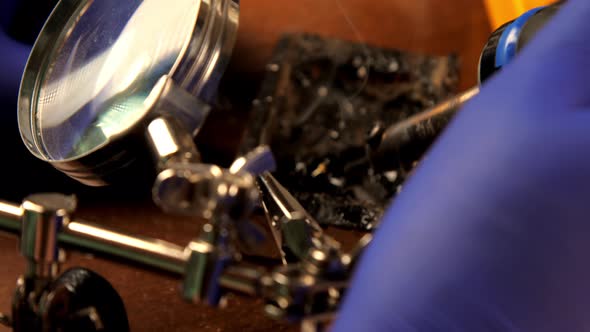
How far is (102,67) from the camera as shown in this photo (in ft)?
2.93

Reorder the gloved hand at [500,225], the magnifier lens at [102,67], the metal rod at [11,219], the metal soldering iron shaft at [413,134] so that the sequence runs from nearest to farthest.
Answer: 1. the gloved hand at [500,225]
2. the metal rod at [11,219]
3. the metal soldering iron shaft at [413,134]
4. the magnifier lens at [102,67]

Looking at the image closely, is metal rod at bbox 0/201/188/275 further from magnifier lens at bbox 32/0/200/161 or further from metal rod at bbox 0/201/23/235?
magnifier lens at bbox 32/0/200/161

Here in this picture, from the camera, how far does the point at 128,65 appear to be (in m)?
0.86

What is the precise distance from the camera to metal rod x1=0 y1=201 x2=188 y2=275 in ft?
1.53

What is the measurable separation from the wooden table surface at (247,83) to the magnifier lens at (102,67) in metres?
0.16

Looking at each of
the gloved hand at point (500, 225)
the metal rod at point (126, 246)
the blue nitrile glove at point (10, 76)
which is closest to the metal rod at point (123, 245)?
the metal rod at point (126, 246)

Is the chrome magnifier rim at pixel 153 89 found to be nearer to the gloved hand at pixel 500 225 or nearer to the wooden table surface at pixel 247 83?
the wooden table surface at pixel 247 83

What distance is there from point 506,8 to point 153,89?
64 cm

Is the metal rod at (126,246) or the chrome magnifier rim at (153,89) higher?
the chrome magnifier rim at (153,89)

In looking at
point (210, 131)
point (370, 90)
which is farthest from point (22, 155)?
point (370, 90)

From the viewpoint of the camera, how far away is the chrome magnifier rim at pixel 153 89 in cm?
66

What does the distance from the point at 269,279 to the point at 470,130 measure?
0.16 meters

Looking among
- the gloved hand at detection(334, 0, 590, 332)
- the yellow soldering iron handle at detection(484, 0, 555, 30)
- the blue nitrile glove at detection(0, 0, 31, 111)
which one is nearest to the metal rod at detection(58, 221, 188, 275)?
the gloved hand at detection(334, 0, 590, 332)

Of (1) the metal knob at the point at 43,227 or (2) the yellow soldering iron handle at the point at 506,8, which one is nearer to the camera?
(1) the metal knob at the point at 43,227
